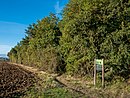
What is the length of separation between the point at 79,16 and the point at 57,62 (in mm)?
10715

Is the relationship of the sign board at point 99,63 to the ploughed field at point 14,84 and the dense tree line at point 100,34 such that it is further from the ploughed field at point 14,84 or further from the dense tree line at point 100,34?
the ploughed field at point 14,84

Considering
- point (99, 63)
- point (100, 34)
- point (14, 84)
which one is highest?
point (100, 34)

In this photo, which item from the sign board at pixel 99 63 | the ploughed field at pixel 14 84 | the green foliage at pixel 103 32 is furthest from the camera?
the green foliage at pixel 103 32

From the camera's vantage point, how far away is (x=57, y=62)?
2816 centimetres

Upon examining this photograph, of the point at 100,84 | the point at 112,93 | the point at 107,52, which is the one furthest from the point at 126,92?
the point at 107,52

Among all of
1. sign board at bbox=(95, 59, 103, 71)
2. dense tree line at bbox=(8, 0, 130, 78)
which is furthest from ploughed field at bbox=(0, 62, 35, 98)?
sign board at bbox=(95, 59, 103, 71)

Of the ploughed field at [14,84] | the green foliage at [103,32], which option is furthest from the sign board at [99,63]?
the ploughed field at [14,84]

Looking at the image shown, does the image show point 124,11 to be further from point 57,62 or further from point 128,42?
point 57,62

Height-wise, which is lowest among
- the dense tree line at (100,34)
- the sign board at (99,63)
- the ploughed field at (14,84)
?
the ploughed field at (14,84)

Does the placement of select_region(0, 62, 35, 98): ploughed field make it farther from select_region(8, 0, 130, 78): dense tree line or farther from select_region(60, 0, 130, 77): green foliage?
select_region(60, 0, 130, 77): green foliage

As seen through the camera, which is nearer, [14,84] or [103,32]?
[103,32]

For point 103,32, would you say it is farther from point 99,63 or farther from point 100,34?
point 99,63

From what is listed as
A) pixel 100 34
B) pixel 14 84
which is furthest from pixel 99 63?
pixel 14 84

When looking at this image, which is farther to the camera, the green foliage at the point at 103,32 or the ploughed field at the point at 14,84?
the green foliage at the point at 103,32
